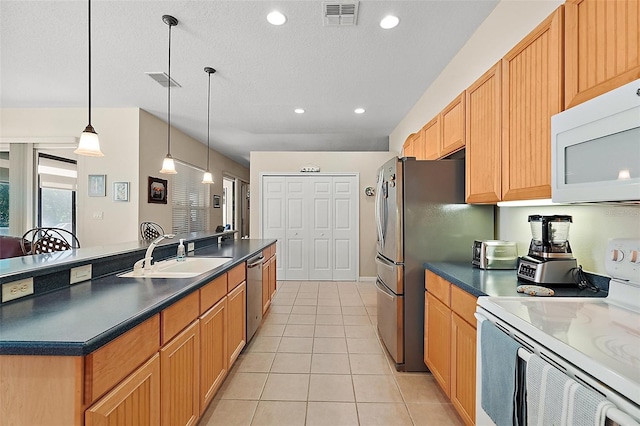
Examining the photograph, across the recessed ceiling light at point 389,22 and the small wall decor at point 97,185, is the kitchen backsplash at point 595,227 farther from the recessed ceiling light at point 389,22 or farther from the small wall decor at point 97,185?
the small wall decor at point 97,185

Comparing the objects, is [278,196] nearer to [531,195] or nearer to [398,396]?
[398,396]

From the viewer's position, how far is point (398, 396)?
6.93 feet

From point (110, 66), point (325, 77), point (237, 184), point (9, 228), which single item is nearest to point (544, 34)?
point (325, 77)

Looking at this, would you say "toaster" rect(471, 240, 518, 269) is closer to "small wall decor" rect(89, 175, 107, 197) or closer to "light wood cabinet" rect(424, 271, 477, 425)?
"light wood cabinet" rect(424, 271, 477, 425)

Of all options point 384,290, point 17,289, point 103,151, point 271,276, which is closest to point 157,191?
point 103,151

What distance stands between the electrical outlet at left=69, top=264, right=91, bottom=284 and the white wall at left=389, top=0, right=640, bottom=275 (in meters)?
2.76

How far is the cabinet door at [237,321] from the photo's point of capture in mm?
2256

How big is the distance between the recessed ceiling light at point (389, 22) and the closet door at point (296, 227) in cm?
350

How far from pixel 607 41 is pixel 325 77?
271 centimetres

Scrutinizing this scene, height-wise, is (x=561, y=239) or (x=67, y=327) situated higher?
(x=561, y=239)

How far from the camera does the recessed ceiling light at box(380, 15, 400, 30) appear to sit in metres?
2.41

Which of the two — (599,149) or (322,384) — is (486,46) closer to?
(599,149)

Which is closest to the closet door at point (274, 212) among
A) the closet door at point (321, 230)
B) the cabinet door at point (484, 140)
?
the closet door at point (321, 230)

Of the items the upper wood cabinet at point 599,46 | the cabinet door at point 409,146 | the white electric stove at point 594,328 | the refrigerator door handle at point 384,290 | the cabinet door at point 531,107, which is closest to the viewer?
the white electric stove at point 594,328
